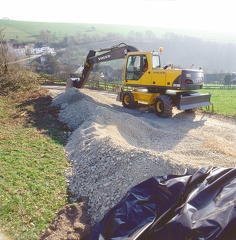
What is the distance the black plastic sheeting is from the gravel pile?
1.01 metres

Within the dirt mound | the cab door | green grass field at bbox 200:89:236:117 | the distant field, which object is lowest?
green grass field at bbox 200:89:236:117

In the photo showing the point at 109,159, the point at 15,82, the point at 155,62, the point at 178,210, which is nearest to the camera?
the point at 178,210

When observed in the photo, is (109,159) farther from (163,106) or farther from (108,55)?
(108,55)

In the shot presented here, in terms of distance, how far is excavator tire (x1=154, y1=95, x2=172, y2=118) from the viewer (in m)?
12.1

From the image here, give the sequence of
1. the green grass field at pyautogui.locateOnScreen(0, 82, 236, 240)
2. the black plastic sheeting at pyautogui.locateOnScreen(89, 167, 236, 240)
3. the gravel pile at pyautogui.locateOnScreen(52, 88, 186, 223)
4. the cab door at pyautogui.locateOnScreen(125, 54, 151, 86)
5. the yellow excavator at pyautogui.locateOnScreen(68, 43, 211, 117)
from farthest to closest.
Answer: the cab door at pyautogui.locateOnScreen(125, 54, 151, 86) → the yellow excavator at pyautogui.locateOnScreen(68, 43, 211, 117) → the gravel pile at pyautogui.locateOnScreen(52, 88, 186, 223) → the green grass field at pyautogui.locateOnScreen(0, 82, 236, 240) → the black plastic sheeting at pyautogui.locateOnScreen(89, 167, 236, 240)

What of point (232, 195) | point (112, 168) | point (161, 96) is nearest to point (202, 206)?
point (232, 195)

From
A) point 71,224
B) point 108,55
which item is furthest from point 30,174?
point 108,55

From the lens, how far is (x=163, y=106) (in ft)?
39.9

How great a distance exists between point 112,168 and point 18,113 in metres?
6.92

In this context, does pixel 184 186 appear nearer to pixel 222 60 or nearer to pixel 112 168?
pixel 112 168

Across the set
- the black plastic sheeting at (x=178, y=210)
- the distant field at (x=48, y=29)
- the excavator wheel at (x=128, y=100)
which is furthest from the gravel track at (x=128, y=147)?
the distant field at (x=48, y=29)

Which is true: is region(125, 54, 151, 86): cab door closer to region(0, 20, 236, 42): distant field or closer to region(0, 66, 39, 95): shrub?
region(0, 66, 39, 95): shrub

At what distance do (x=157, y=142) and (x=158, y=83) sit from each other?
393cm

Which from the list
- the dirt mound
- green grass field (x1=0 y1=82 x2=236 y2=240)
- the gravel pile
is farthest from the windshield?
the dirt mound
